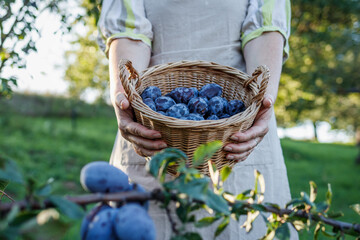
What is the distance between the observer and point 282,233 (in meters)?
0.54

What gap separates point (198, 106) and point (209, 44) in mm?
433

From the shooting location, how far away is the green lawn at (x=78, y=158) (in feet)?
15.7

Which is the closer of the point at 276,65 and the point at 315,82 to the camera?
the point at 276,65

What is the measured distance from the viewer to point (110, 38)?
137 cm

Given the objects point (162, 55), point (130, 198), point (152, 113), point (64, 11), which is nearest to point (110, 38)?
point (162, 55)

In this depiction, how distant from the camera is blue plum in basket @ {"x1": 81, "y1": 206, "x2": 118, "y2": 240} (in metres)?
0.45

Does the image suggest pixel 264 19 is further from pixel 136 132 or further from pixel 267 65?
pixel 136 132

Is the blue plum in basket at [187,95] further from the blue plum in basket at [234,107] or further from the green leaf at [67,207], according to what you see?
the green leaf at [67,207]

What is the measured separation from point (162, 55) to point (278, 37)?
18.4 inches

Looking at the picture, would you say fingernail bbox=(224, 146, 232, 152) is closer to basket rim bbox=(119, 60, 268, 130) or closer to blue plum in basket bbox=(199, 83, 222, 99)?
basket rim bbox=(119, 60, 268, 130)

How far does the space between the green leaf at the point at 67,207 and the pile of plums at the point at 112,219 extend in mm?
44

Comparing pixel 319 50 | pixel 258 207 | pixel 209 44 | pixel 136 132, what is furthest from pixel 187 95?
pixel 319 50

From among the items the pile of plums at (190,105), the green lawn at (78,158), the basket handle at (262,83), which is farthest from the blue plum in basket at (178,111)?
the green lawn at (78,158)

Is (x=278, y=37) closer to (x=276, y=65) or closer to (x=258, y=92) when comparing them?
(x=276, y=65)
